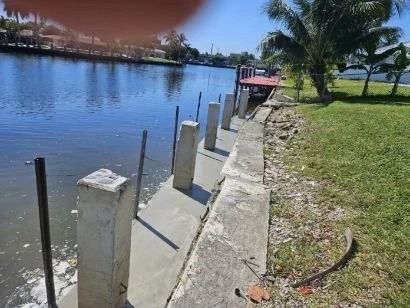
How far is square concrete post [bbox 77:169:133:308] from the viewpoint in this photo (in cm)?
373

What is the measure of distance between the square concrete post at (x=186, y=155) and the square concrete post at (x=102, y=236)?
4379 mm

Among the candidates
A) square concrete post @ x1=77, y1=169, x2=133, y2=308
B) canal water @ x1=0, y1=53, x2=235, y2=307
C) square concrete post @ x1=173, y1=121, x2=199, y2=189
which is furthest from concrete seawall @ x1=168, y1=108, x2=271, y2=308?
canal water @ x1=0, y1=53, x2=235, y2=307

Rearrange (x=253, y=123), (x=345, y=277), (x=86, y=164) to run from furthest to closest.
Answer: (x=253, y=123)
(x=86, y=164)
(x=345, y=277)

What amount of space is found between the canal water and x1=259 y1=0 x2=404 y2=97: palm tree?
7182 millimetres

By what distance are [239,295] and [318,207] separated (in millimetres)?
3193

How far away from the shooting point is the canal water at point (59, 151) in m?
6.43

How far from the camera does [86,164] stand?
12.6 metres

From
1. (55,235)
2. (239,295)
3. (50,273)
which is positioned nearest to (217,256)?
(239,295)

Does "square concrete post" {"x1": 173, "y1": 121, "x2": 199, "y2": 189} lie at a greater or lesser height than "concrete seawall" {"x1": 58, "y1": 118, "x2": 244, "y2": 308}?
greater

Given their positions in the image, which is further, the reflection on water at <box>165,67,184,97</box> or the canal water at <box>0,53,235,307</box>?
the reflection on water at <box>165,67,184,97</box>

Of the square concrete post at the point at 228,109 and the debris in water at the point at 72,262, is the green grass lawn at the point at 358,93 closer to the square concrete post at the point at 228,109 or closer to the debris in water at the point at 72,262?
the square concrete post at the point at 228,109

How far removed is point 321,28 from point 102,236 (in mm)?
20915

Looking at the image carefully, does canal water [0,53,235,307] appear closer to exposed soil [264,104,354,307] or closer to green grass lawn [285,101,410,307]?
exposed soil [264,104,354,307]

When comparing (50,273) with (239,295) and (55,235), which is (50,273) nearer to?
(239,295)
